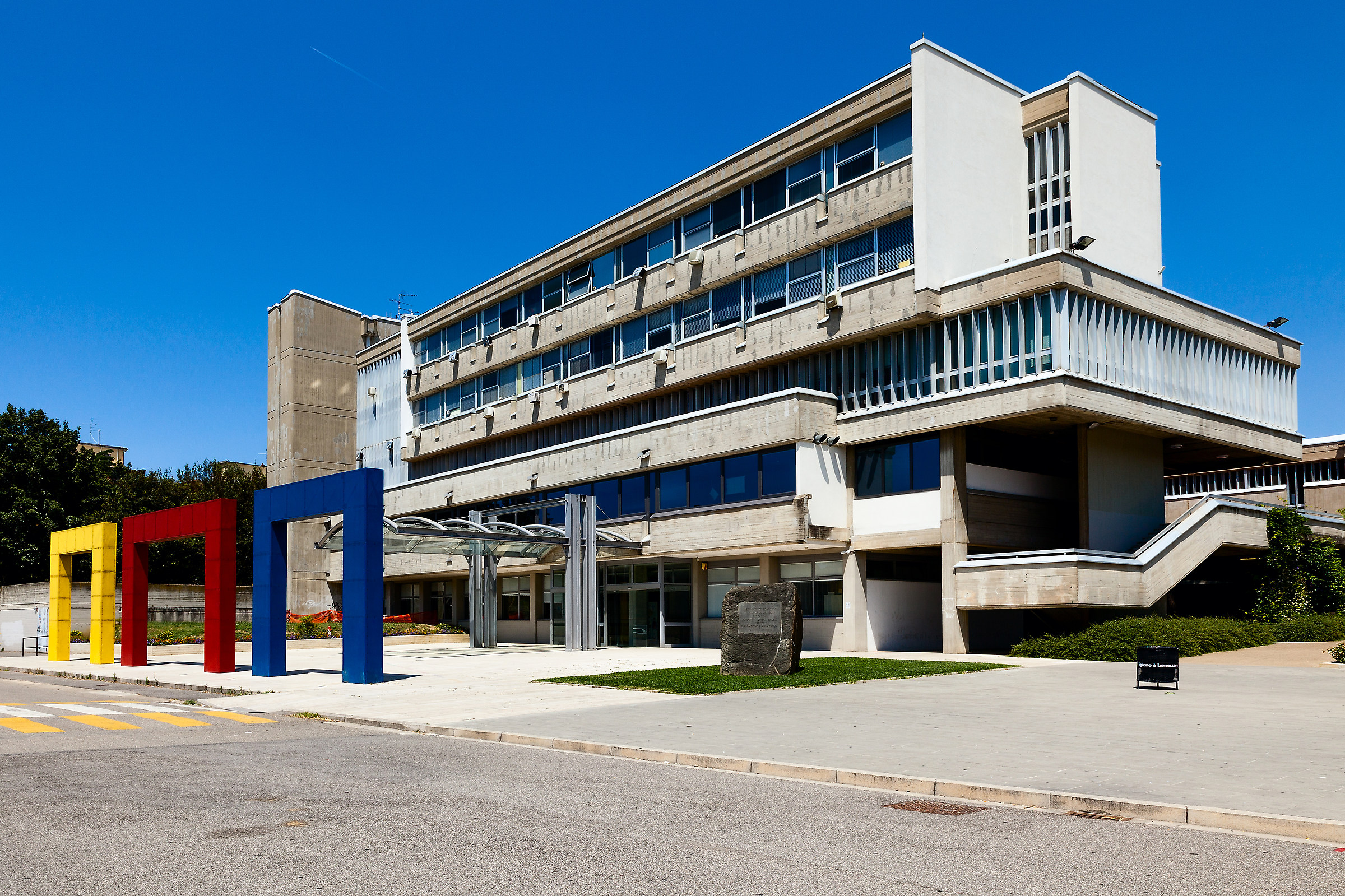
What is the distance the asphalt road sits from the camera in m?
6.57

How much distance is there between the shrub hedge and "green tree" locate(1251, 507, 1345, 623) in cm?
246

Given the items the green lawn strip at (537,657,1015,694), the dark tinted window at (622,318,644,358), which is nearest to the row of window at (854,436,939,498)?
the green lawn strip at (537,657,1015,694)

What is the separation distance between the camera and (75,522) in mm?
67625

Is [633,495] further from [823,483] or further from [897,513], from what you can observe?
[897,513]

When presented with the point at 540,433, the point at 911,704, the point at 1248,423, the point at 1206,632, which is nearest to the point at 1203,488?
→ the point at 1248,423

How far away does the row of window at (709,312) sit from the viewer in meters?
35.4

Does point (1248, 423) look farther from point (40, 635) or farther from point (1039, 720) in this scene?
point (40, 635)

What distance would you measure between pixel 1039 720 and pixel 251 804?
9968mm

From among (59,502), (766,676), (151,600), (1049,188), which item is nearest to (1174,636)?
(766,676)

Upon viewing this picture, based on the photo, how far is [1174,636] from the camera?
27.3 meters

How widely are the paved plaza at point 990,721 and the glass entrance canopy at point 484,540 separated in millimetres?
8329

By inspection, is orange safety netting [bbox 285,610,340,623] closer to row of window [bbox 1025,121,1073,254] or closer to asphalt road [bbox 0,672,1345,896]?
row of window [bbox 1025,121,1073,254]

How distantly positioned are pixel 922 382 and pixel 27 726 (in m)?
25.0

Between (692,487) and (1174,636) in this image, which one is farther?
(692,487)
